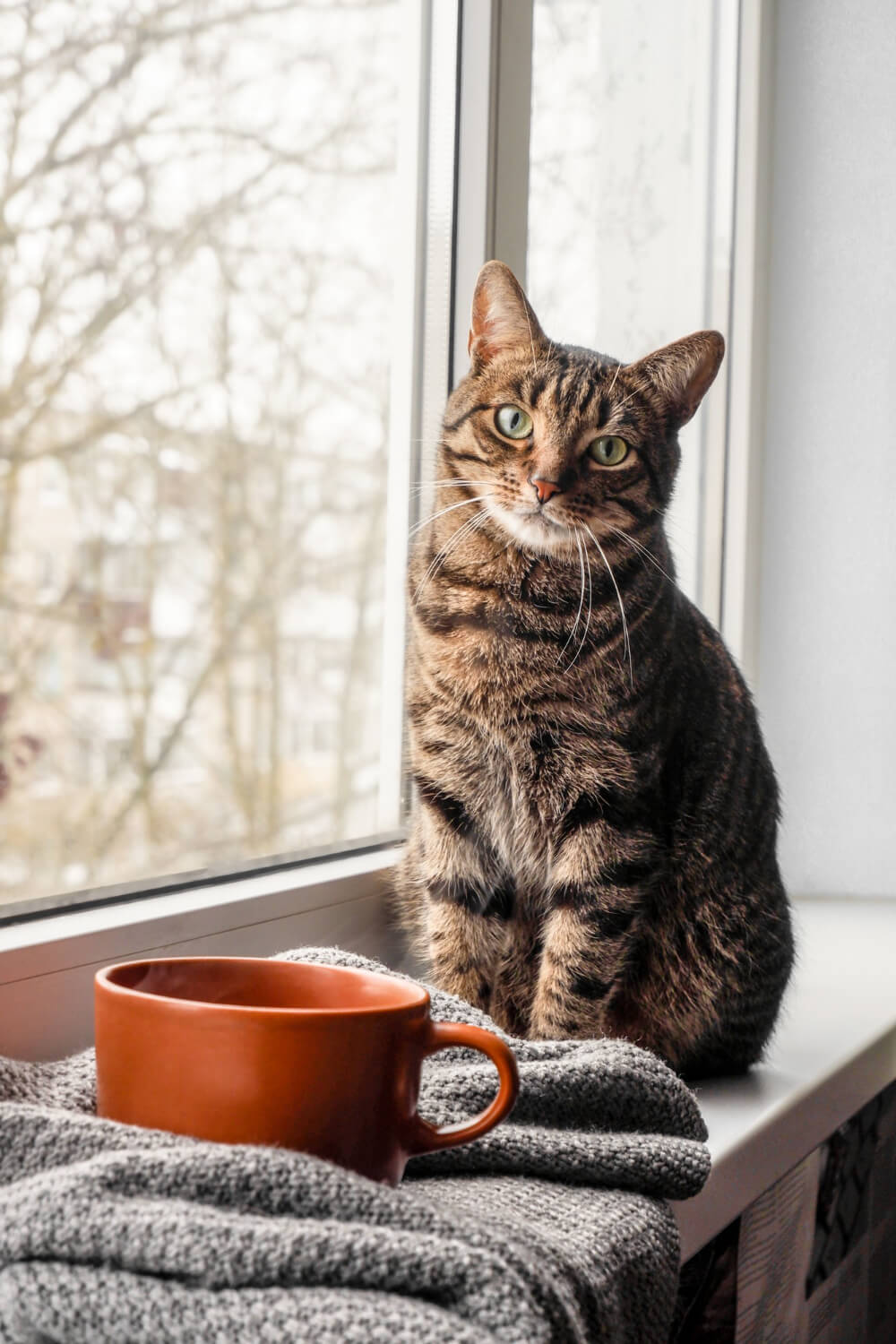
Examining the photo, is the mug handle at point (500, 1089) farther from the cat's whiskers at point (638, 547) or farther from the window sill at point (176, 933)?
the cat's whiskers at point (638, 547)

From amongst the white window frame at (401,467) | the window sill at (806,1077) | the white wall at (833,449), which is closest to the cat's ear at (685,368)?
the white window frame at (401,467)

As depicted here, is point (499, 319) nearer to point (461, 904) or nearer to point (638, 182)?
point (461, 904)

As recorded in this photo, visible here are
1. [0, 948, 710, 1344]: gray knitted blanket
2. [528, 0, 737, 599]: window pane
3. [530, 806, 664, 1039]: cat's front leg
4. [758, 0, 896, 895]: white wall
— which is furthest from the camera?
[758, 0, 896, 895]: white wall

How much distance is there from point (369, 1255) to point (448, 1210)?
0.05 metres

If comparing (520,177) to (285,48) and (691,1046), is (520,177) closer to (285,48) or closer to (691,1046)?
(285,48)

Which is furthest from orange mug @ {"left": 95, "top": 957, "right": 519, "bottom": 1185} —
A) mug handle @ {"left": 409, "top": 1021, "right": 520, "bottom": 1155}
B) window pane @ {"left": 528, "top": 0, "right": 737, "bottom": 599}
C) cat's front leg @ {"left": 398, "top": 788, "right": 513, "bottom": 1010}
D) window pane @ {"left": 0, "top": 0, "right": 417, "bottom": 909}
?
window pane @ {"left": 528, "top": 0, "right": 737, "bottom": 599}

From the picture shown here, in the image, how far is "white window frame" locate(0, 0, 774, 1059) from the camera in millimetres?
697

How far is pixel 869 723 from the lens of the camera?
1631 millimetres

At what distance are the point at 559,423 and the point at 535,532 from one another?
0.09 meters

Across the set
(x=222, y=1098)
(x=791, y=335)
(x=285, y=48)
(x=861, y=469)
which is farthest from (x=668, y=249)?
(x=222, y=1098)

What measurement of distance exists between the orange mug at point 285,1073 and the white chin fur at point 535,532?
0.43 metres

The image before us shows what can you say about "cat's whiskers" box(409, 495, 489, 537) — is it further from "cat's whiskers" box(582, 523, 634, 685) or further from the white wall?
the white wall

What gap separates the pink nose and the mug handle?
1.44 ft

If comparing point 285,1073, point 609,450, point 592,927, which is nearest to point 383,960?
point 592,927
